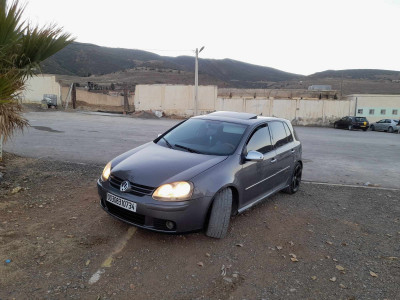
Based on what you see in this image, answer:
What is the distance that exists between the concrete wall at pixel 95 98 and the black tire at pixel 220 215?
31970mm

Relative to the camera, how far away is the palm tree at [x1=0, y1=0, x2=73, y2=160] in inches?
179

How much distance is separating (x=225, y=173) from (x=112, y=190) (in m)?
1.38

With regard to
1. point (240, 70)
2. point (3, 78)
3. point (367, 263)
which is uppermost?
point (240, 70)

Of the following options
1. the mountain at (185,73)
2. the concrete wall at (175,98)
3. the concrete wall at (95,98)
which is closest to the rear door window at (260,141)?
the mountain at (185,73)

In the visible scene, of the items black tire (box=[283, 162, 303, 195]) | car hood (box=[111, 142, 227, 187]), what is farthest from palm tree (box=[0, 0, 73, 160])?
black tire (box=[283, 162, 303, 195])

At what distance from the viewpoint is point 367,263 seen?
11.8ft

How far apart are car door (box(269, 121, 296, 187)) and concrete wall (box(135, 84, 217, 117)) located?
87.3 ft

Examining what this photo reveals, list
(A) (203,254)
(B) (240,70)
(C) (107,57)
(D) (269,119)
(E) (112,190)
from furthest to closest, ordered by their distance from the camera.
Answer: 1. (B) (240,70)
2. (C) (107,57)
3. (D) (269,119)
4. (E) (112,190)
5. (A) (203,254)

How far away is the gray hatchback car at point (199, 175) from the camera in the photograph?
11.6 ft

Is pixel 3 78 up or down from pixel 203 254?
up

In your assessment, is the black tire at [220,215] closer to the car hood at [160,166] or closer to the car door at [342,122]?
the car hood at [160,166]

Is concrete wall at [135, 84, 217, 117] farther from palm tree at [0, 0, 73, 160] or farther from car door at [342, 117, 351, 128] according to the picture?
palm tree at [0, 0, 73, 160]

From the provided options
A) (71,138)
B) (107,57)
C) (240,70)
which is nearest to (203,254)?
(71,138)

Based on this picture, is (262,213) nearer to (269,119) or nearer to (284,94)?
(269,119)
